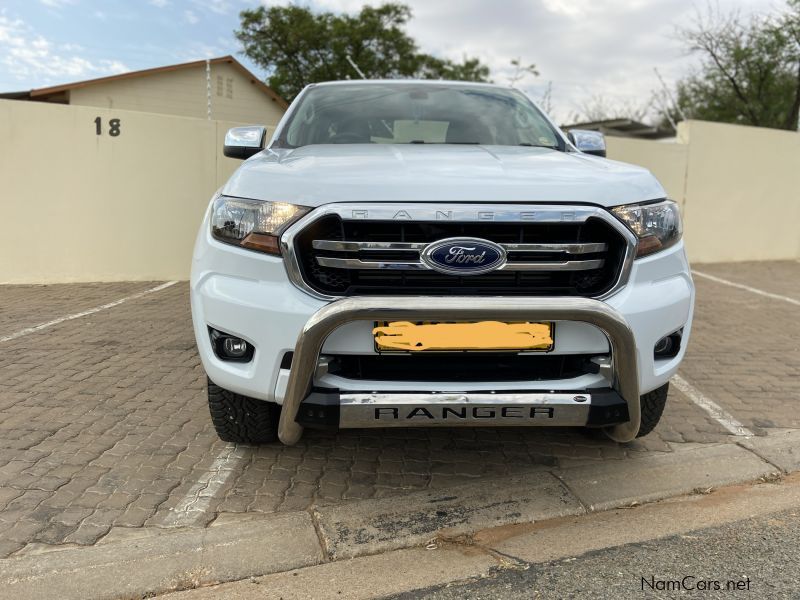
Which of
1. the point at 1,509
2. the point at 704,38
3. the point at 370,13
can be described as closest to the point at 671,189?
the point at 1,509

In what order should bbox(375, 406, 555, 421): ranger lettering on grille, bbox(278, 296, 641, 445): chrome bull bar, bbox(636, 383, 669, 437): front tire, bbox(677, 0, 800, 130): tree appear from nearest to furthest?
1. bbox(278, 296, 641, 445): chrome bull bar
2. bbox(375, 406, 555, 421): ranger lettering on grille
3. bbox(636, 383, 669, 437): front tire
4. bbox(677, 0, 800, 130): tree

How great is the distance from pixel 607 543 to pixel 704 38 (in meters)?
21.6

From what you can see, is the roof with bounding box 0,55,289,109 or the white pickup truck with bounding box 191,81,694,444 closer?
the white pickup truck with bounding box 191,81,694,444

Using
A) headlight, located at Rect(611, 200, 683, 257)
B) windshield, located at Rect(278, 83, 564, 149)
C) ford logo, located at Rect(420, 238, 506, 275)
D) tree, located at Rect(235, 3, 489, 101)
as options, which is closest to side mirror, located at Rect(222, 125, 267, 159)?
windshield, located at Rect(278, 83, 564, 149)

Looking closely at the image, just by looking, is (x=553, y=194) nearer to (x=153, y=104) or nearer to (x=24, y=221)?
(x=24, y=221)

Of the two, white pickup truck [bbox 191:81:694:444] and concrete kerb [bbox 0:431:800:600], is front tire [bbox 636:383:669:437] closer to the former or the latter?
concrete kerb [bbox 0:431:800:600]

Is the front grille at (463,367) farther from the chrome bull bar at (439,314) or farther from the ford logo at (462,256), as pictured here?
the ford logo at (462,256)

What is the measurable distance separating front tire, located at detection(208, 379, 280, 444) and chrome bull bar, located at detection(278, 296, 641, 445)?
2.00ft

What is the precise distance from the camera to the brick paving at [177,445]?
2594 millimetres

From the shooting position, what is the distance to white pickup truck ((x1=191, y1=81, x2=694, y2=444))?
2.12 m

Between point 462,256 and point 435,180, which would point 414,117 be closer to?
point 435,180

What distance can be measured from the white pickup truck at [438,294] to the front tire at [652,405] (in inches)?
14.6

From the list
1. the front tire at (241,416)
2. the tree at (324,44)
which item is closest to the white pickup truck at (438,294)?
the front tire at (241,416)

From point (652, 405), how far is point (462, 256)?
1.33 meters
